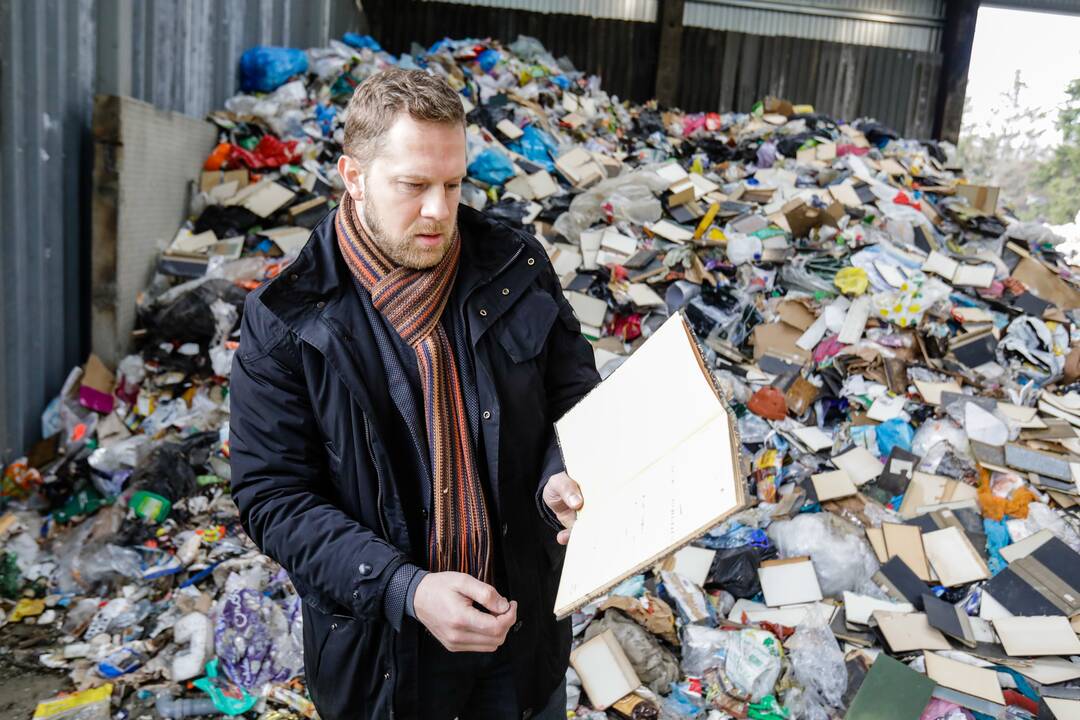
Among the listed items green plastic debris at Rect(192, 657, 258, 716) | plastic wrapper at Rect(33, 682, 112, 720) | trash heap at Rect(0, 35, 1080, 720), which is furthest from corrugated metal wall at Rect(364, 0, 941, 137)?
plastic wrapper at Rect(33, 682, 112, 720)

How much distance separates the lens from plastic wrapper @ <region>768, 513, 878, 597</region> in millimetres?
3461

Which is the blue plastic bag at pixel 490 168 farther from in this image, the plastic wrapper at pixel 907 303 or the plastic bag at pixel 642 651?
the plastic bag at pixel 642 651

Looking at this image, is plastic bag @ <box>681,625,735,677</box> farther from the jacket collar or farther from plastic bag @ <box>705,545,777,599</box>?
the jacket collar

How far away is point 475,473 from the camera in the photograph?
1459mm

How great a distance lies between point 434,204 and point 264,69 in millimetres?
6004

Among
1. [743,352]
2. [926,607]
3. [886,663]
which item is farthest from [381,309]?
[743,352]

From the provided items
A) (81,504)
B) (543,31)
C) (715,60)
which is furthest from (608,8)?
(81,504)

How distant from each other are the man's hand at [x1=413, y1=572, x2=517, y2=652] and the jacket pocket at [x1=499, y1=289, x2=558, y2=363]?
0.45 metres

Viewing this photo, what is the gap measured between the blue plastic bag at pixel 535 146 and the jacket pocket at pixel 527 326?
5571 mm

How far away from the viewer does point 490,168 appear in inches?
250

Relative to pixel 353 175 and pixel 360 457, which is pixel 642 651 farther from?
pixel 353 175

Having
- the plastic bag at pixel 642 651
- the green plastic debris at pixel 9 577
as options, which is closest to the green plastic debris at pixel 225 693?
the green plastic debris at pixel 9 577

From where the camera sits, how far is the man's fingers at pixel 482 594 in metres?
1.24

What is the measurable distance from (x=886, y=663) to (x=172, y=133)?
194 inches
